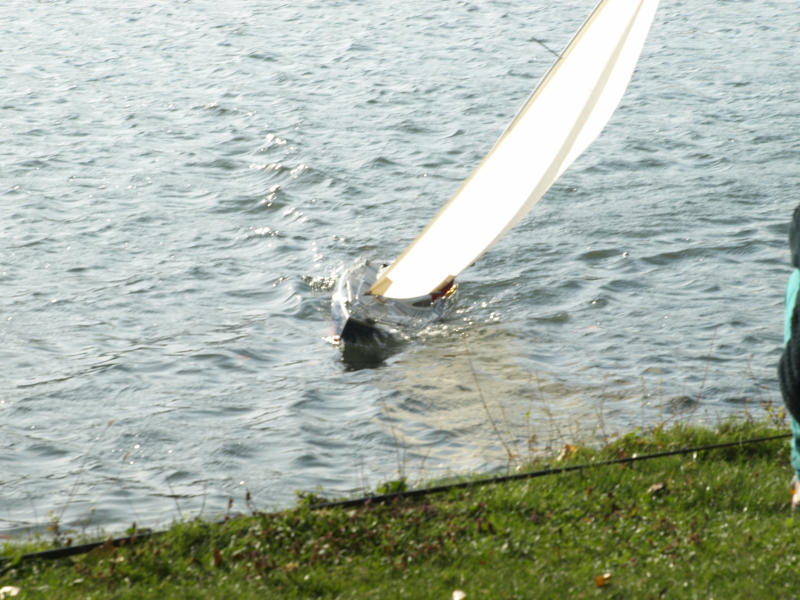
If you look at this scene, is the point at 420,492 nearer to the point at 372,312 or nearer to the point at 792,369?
the point at 792,369

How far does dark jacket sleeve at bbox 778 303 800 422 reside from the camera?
420 centimetres

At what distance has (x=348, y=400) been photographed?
40.5 ft

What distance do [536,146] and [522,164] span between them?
0.86 ft

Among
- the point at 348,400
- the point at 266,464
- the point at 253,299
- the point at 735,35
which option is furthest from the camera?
the point at 735,35

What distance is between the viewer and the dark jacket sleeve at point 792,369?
420cm

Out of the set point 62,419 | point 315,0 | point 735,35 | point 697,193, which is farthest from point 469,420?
point 315,0

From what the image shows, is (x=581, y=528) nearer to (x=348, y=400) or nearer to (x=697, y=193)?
(x=348, y=400)

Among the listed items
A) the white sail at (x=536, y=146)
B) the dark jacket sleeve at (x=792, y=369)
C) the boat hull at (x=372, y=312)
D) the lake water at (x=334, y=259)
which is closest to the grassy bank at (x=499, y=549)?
the lake water at (x=334, y=259)

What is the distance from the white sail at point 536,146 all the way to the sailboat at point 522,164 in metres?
0.01

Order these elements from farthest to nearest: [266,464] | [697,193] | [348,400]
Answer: [697,193] < [348,400] < [266,464]

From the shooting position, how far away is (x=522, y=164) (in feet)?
41.6

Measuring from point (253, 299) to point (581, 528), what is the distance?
940 centimetres

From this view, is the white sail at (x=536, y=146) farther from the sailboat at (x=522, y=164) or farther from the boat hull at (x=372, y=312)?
the boat hull at (x=372, y=312)

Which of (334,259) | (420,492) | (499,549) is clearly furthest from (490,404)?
(334,259)
